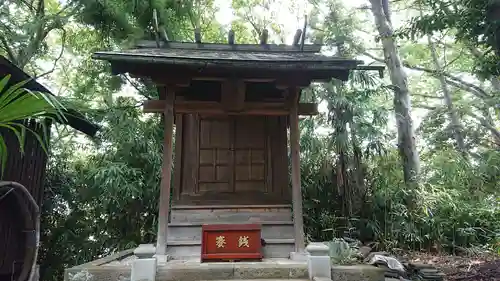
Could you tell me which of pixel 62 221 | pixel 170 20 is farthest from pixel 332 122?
pixel 62 221

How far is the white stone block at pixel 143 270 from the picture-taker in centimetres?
399

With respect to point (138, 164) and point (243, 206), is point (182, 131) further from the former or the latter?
point (138, 164)

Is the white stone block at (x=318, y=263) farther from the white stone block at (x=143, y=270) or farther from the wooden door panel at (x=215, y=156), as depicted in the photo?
the wooden door panel at (x=215, y=156)

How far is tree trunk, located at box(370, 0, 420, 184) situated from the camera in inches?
317

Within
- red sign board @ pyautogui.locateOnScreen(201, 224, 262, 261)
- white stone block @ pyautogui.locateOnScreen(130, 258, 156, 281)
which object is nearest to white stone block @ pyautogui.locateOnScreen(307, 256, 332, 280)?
red sign board @ pyautogui.locateOnScreen(201, 224, 262, 261)

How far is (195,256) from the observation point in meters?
5.02

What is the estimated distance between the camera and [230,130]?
20.9 ft

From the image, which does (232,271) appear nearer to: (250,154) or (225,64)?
(250,154)

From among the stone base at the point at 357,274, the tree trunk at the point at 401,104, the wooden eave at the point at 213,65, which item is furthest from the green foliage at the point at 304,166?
the stone base at the point at 357,274

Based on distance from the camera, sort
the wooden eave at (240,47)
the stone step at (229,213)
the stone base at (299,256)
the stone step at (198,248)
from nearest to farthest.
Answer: the stone base at (299,256) → the stone step at (198,248) → the stone step at (229,213) → the wooden eave at (240,47)

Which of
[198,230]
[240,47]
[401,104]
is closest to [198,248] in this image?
[198,230]

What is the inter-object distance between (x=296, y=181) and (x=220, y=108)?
5.24 ft

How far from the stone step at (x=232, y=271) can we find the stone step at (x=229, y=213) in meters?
1.34

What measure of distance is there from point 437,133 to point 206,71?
8744 millimetres
